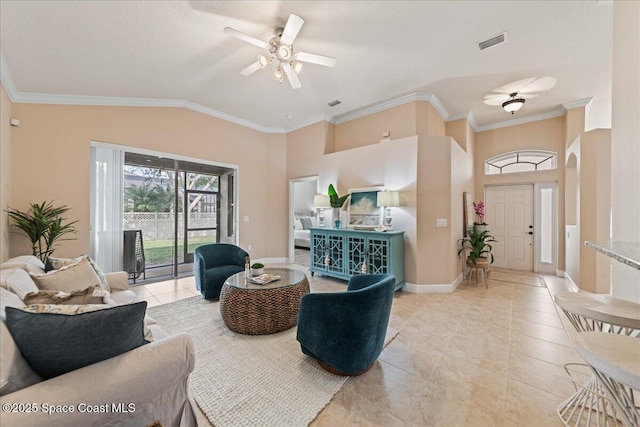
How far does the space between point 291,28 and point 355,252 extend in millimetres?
3280

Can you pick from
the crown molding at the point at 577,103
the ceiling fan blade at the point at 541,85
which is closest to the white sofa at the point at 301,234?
the ceiling fan blade at the point at 541,85

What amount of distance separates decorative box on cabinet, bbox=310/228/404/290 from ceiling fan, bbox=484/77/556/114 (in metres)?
3.11

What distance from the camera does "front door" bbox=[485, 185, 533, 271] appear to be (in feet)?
18.2

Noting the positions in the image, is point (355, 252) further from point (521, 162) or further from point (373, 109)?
point (521, 162)

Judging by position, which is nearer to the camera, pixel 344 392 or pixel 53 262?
pixel 344 392

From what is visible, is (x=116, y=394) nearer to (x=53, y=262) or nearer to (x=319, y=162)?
(x=53, y=262)

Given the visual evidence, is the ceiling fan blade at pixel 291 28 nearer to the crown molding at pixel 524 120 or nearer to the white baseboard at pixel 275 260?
the white baseboard at pixel 275 260

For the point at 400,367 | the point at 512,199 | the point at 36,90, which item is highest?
the point at 36,90

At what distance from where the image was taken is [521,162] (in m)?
5.69

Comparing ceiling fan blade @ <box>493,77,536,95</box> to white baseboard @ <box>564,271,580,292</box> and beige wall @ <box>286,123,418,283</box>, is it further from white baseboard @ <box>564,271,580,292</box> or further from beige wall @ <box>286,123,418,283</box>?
white baseboard @ <box>564,271,580,292</box>

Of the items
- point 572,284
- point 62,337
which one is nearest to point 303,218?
point 572,284

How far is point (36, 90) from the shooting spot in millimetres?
3457

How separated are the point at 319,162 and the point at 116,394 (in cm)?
510

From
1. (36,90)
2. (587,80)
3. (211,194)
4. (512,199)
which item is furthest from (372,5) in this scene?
(512,199)
